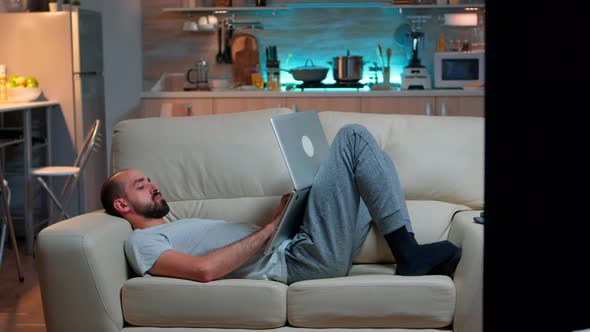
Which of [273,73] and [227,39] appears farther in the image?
[227,39]

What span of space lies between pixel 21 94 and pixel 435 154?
323cm

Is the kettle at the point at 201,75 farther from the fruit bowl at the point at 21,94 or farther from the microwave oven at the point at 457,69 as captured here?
the microwave oven at the point at 457,69

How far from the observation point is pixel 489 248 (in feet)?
1.36

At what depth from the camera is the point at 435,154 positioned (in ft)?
10.3

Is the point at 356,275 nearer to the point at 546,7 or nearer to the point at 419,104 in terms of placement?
the point at 546,7

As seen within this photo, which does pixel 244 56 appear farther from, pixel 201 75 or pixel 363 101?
pixel 363 101

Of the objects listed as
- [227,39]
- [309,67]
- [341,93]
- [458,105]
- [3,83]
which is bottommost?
[458,105]

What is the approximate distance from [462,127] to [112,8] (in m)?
4.06

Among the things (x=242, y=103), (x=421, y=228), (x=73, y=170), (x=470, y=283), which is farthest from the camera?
(x=242, y=103)

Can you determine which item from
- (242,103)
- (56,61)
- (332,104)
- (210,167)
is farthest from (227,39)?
(210,167)

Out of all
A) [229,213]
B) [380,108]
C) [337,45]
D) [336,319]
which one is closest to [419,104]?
[380,108]

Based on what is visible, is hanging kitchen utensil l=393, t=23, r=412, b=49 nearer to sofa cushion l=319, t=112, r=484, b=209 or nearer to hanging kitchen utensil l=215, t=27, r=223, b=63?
hanging kitchen utensil l=215, t=27, r=223, b=63

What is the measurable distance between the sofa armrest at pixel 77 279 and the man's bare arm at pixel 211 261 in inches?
6.9

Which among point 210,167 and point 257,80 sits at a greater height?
point 257,80
